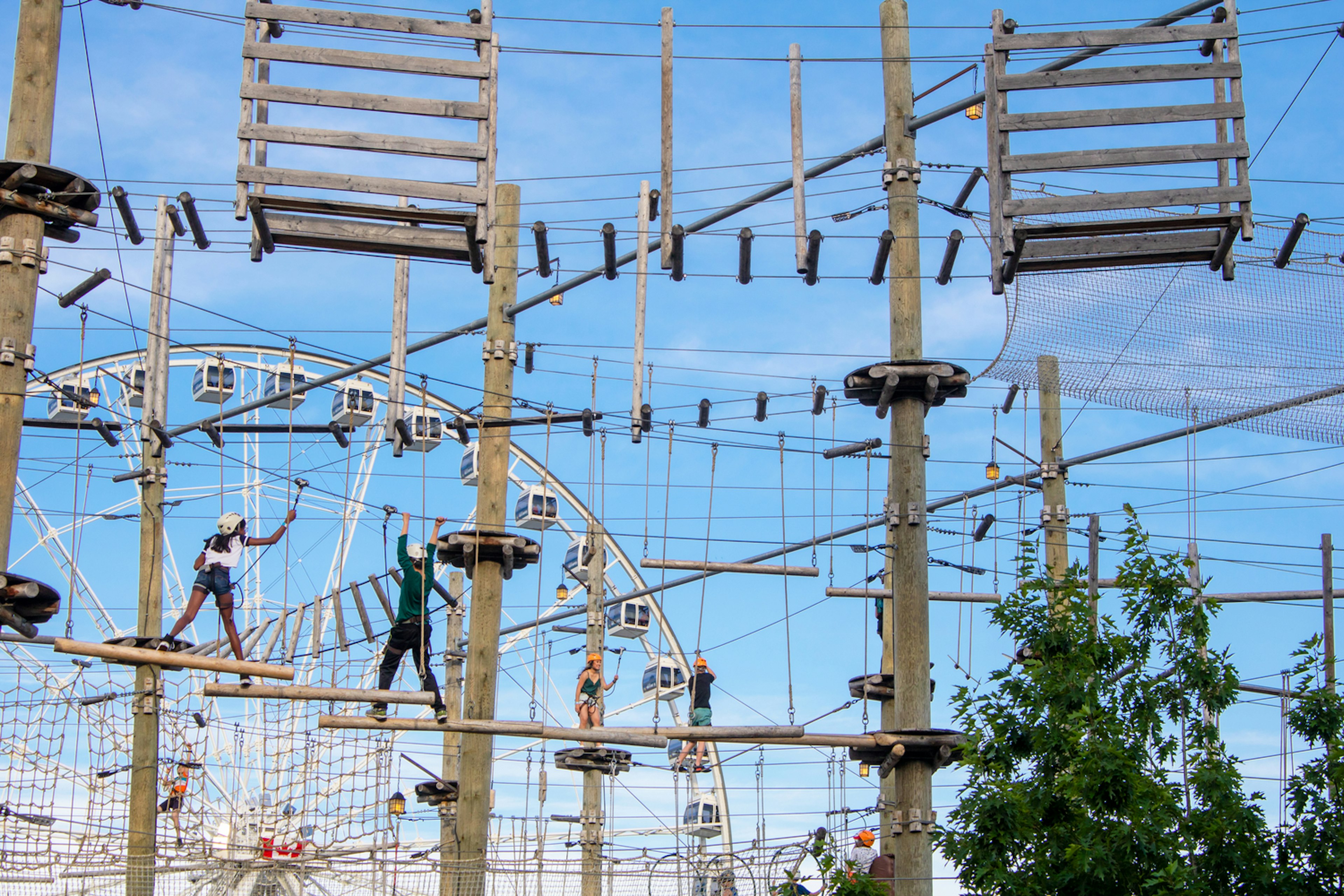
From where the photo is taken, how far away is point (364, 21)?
43.8 feet

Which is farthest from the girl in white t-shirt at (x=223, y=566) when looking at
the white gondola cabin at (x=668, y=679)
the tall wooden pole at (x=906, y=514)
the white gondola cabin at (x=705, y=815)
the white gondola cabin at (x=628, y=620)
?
the white gondola cabin at (x=705, y=815)

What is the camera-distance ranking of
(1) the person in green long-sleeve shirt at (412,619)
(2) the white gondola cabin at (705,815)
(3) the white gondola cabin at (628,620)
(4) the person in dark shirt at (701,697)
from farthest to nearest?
1. (2) the white gondola cabin at (705,815)
2. (3) the white gondola cabin at (628,620)
3. (4) the person in dark shirt at (701,697)
4. (1) the person in green long-sleeve shirt at (412,619)

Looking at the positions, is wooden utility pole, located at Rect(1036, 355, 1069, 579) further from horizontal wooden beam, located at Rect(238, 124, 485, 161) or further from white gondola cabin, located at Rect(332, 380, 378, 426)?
white gondola cabin, located at Rect(332, 380, 378, 426)

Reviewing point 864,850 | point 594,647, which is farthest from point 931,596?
point 594,647

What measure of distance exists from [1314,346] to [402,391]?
8.67 metres

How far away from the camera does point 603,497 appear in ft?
54.0

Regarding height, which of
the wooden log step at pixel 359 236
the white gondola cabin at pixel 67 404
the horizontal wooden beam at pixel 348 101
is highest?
the white gondola cabin at pixel 67 404

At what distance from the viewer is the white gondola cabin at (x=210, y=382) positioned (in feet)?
107

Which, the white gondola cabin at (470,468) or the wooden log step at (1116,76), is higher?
the white gondola cabin at (470,468)

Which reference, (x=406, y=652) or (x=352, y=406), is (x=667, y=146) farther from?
(x=352, y=406)

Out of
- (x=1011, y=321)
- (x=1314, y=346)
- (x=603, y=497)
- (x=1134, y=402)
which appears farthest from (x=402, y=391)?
(x=1314, y=346)

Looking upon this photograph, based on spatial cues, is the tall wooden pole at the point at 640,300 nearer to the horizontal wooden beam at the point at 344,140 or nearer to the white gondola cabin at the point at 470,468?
the horizontal wooden beam at the point at 344,140

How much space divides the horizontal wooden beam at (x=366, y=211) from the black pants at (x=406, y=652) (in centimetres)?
425

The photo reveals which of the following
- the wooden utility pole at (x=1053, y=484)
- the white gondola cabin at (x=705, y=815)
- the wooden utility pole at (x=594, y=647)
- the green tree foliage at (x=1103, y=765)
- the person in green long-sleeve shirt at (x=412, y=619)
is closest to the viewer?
the green tree foliage at (x=1103, y=765)
